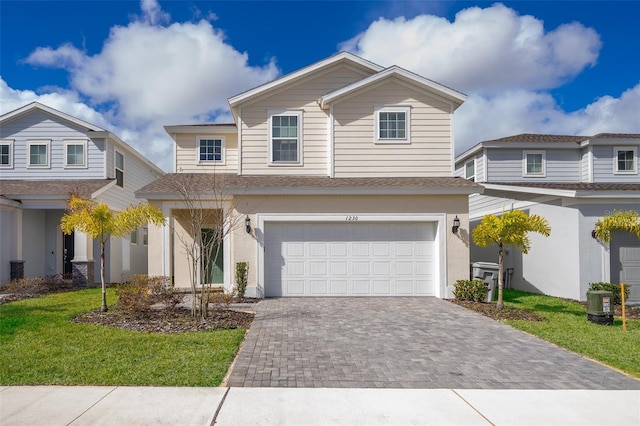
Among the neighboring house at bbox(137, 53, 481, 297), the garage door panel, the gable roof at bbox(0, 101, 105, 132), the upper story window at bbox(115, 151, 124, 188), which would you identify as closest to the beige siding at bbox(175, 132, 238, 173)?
the neighboring house at bbox(137, 53, 481, 297)

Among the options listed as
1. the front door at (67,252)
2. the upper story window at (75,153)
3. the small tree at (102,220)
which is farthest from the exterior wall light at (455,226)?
the front door at (67,252)

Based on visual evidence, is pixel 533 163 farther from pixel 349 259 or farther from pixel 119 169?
pixel 119 169

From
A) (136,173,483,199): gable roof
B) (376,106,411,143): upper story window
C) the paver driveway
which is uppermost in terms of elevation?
(376,106,411,143): upper story window

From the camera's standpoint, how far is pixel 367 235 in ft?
43.7

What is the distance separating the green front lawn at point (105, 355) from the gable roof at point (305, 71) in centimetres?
848

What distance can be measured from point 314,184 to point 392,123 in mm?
3626

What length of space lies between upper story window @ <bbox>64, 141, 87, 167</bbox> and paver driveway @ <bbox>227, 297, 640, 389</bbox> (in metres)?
12.5

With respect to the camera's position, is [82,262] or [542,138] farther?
[542,138]

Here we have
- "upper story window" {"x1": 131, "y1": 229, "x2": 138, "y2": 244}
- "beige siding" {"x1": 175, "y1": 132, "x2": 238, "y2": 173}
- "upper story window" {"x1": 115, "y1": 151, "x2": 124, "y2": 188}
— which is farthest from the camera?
"upper story window" {"x1": 131, "y1": 229, "x2": 138, "y2": 244}

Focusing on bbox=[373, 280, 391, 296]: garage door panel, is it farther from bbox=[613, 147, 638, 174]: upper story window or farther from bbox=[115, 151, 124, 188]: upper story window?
bbox=[613, 147, 638, 174]: upper story window

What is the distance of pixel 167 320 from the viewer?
9.13 m

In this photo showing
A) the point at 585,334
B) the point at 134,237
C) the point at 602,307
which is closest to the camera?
the point at 585,334

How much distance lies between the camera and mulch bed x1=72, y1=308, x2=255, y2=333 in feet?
28.0

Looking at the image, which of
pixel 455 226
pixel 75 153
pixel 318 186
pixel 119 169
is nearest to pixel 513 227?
pixel 455 226
